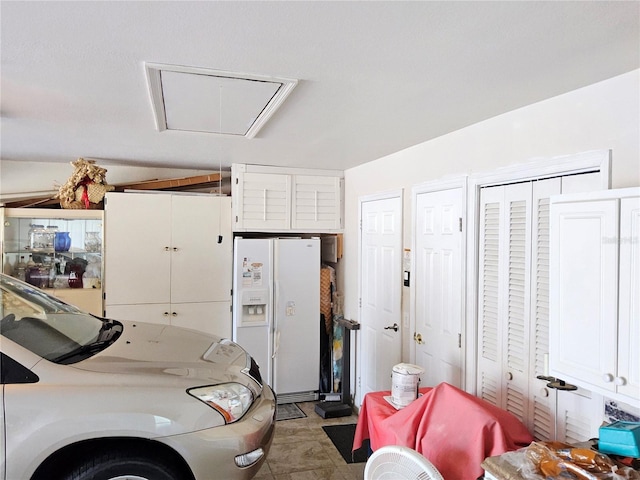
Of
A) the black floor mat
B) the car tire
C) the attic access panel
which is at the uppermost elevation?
the attic access panel

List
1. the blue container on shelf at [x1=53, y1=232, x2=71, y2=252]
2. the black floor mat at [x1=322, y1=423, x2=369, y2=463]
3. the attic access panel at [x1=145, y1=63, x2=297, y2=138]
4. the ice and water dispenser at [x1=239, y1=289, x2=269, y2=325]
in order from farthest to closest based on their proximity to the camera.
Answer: the ice and water dispenser at [x1=239, y1=289, x2=269, y2=325]
the blue container on shelf at [x1=53, y1=232, x2=71, y2=252]
the black floor mat at [x1=322, y1=423, x2=369, y2=463]
the attic access panel at [x1=145, y1=63, x2=297, y2=138]

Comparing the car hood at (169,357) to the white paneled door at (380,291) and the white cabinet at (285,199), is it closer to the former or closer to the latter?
the white paneled door at (380,291)

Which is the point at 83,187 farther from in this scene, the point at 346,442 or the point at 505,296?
the point at 505,296

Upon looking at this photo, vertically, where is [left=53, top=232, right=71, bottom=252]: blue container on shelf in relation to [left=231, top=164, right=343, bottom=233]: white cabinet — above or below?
below

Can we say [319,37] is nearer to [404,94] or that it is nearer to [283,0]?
[283,0]

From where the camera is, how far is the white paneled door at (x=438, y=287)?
2895mm

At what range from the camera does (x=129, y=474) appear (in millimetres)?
2029

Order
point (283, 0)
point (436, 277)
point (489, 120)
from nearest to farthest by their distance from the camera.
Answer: point (283, 0)
point (489, 120)
point (436, 277)

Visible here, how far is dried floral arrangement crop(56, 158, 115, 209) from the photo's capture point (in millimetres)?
3961

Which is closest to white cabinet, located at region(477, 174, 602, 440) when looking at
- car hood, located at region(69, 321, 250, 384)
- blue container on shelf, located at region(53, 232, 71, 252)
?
car hood, located at region(69, 321, 250, 384)

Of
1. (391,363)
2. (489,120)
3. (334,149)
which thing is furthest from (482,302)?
(334,149)

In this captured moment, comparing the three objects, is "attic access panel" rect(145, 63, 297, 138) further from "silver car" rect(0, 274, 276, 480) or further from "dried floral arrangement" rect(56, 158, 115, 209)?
"dried floral arrangement" rect(56, 158, 115, 209)

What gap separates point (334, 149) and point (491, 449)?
2.40 meters

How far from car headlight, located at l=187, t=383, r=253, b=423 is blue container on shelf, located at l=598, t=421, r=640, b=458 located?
1.55m
